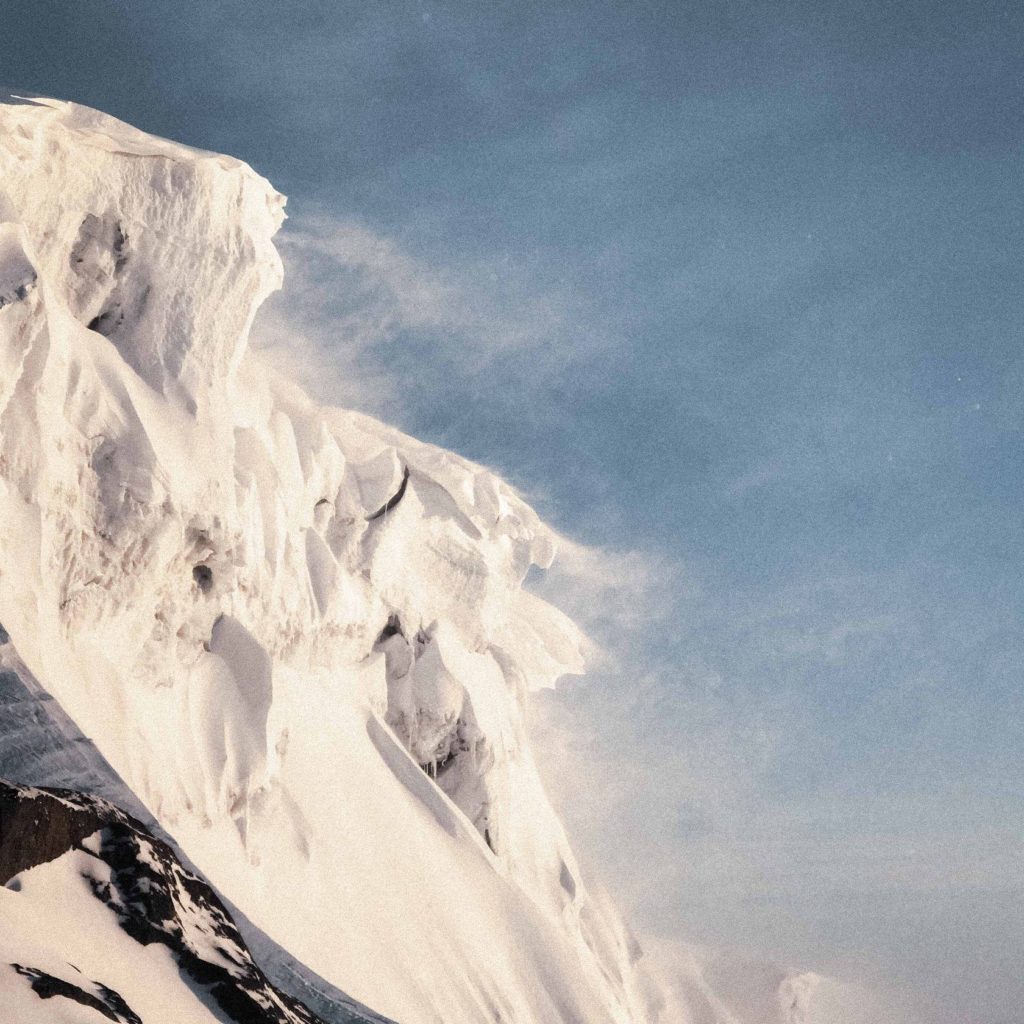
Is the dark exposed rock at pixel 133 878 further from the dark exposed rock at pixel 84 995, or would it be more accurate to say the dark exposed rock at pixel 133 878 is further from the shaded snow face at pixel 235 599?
the shaded snow face at pixel 235 599

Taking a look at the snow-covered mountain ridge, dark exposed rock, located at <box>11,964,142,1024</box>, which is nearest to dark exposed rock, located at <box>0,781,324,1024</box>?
dark exposed rock, located at <box>11,964,142,1024</box>

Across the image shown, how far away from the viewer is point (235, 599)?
98.5 feet

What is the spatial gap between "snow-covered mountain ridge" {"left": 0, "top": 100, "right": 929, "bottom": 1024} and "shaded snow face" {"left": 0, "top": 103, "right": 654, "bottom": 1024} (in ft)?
0.22

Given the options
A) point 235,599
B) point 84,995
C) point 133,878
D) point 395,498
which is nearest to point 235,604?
point 235,599

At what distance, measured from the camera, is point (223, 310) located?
2925 cm

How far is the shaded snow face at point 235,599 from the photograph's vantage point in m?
24.0

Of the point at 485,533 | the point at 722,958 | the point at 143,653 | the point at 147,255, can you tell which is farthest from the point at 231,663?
the point at 722,958

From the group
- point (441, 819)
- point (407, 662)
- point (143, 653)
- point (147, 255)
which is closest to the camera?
point (143, 653)

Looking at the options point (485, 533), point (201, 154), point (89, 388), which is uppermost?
point (485, 533)

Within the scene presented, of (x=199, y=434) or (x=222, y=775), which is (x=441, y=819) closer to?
(x=222, y=775)

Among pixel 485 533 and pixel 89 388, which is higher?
pixel 485 533

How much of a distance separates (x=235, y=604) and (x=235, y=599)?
0.12 m

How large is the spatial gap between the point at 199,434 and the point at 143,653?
4.95 meters

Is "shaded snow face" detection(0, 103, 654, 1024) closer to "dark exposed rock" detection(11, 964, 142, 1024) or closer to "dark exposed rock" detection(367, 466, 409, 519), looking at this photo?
"dark exposed rock" detection(367, 466, 409, 519)
